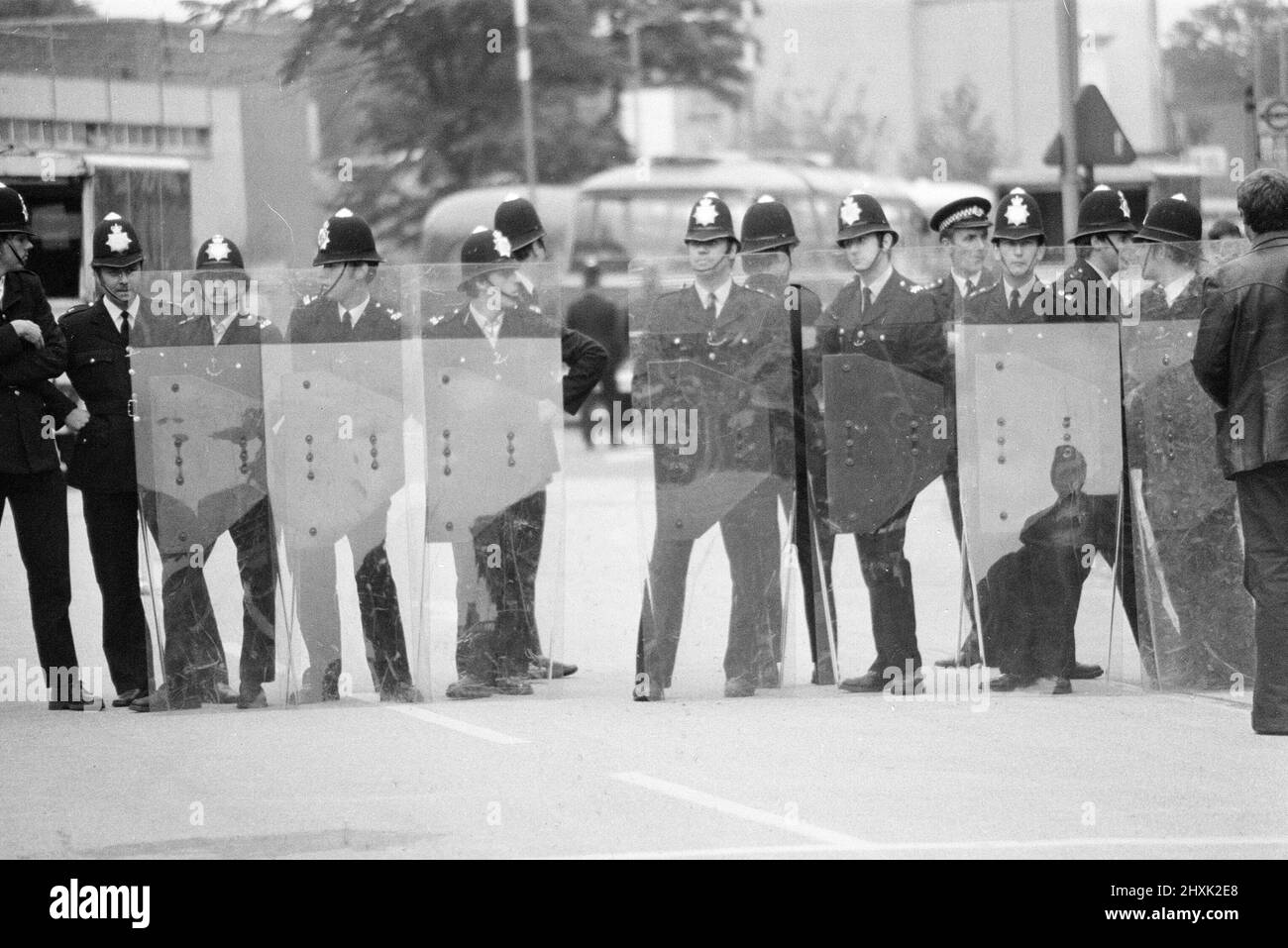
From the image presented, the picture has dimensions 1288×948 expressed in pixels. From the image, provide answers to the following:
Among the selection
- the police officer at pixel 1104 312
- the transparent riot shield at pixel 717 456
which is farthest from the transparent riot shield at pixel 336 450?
the police officer at pixel 1104 312

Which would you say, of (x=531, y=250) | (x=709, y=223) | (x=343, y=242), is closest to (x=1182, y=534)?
(x=709, y=223)

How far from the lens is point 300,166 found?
19281 mm

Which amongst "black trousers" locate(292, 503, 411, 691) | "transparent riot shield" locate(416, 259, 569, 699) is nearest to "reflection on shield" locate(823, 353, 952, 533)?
"transparent riot shield" locate(416, 259, 569, 699)

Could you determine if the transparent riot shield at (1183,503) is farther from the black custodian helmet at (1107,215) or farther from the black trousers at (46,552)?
the black trousers at (46,552)

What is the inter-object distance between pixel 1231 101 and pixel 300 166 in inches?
751

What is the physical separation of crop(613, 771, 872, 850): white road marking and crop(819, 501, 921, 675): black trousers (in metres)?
1.97

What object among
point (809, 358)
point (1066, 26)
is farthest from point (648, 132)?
point (809, 358)

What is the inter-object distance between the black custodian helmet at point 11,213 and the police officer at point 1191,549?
14.9ft

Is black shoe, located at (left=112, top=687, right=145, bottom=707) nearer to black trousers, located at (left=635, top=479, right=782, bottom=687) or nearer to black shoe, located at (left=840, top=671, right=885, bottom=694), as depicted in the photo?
black trousers, located at (left=635, top=479, right=782, bottom=687)

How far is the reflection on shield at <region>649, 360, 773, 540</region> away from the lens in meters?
8.91

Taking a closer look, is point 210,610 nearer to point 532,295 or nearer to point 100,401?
point 100,401

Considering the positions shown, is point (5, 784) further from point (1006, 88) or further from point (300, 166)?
point (1006, 88)

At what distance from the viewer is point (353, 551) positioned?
9062mm

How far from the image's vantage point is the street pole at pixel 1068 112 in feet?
47.4
